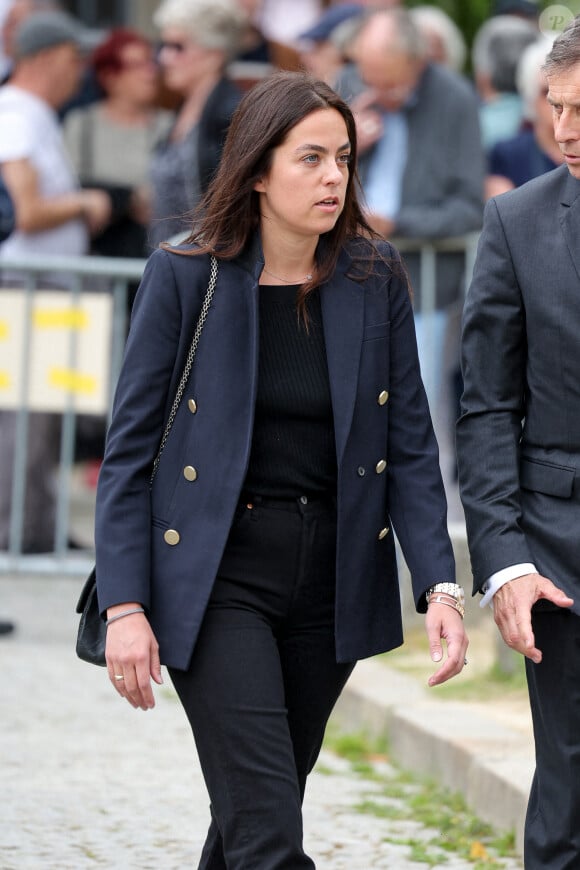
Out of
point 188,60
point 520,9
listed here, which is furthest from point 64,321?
point 520,9

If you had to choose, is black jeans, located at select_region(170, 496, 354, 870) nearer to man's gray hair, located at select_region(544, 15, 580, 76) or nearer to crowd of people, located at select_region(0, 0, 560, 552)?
man's gray hair, located at select_region(544, 15, 580, 76)

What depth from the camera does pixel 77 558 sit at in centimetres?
800

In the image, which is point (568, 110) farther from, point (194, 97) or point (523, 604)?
point (194, 97)

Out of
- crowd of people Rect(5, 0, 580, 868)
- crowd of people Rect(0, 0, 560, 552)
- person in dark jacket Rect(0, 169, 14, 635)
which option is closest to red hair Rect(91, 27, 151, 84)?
crowd of people Rect(0, 0, 560, 552)

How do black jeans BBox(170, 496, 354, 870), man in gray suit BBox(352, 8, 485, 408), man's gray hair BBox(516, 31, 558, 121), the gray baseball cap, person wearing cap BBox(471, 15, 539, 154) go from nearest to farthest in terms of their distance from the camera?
black jeans BBox(170, 496, 354, 870)
man's gray hair BBox(516, 31, 558, 121)
man in gray suit BBox(352, 8, 485, 408)
the gray baseball cap
person wearing cap BBox(471, 15, 539, 154)

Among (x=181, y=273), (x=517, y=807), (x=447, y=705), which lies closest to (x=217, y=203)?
(x=181, y=273)

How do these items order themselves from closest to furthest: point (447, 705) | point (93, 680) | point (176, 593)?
point (176, 593) < point (447, 705) < point (93, 680)

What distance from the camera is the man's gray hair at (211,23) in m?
8.12

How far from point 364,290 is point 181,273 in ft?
1.24

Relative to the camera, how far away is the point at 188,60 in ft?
26.8

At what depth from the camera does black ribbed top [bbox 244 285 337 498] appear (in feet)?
11.4

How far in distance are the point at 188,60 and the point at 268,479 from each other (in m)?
5.03

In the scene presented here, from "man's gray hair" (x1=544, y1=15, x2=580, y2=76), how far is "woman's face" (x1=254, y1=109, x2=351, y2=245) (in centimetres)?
43

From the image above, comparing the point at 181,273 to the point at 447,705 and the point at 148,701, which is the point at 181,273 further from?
the point at 447,705
